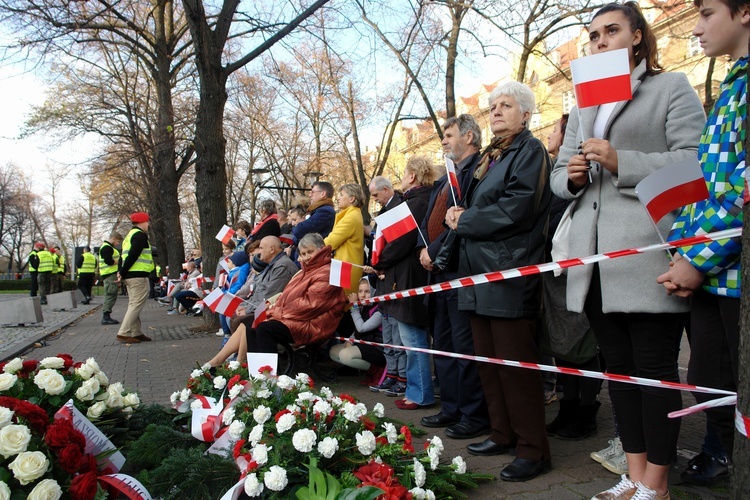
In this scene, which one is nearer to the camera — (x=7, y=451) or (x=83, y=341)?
(x=7, y=451)

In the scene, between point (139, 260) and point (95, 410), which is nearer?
point (95, 410)

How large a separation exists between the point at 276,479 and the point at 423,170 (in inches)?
143

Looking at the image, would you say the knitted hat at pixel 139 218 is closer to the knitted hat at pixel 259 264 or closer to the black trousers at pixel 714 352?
the knitted hat at pixel 259 264

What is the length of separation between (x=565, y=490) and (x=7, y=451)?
2.62 meters

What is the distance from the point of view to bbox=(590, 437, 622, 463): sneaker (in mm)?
3346

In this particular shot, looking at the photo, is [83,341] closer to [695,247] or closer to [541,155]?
[541,155]

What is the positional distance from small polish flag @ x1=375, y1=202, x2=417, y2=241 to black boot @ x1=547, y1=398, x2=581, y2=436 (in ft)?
6.01

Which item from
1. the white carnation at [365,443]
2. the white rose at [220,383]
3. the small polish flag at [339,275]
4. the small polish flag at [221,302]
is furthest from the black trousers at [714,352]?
the small polish flag at [221,302]

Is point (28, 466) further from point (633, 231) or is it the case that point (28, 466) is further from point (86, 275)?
point (86, 275)

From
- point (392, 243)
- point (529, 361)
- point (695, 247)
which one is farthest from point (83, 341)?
point (695, 247)

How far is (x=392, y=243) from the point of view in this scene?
5.11 meters

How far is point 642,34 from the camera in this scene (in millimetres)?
2688

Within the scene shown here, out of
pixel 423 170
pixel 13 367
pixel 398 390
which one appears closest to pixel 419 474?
pixel 13 367

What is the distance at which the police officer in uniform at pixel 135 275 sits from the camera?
1002 centimetres
